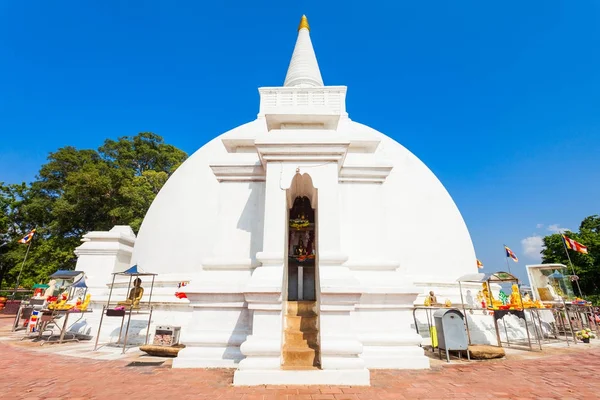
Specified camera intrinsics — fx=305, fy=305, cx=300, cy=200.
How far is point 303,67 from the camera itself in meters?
15.6

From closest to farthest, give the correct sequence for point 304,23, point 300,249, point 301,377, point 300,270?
point 301,377 → point 300,270 → point 300,249 → point 304,23

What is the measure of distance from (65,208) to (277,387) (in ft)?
91.8

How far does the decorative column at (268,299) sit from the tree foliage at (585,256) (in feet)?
125

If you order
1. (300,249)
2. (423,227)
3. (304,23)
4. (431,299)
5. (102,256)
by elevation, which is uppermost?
(304,23)

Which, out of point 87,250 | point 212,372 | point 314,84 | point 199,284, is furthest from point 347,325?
point 87,250

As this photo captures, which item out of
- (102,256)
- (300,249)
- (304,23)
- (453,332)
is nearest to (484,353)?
(453,332)

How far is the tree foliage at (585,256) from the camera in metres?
30.9

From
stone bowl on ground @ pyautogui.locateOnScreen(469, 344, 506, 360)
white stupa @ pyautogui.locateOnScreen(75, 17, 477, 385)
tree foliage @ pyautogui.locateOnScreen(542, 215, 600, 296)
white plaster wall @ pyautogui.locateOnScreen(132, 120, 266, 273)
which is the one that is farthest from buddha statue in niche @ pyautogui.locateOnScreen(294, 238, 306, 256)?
tree foliage @ pyautogui.locateOnScreen(542, 215, 600, 296)

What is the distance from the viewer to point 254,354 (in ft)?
16.8

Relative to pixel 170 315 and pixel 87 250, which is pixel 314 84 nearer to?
pixel 170 315

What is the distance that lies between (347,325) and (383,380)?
103 cm

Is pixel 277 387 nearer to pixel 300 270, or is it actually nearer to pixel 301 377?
pixel 301 377

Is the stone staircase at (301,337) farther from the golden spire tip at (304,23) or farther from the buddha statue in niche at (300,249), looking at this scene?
the golden spire tip at (304,23)

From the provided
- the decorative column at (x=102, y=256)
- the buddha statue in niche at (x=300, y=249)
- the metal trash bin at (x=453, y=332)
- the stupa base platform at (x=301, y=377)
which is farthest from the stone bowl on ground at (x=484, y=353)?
the decorative column at (x=102, y=256)
